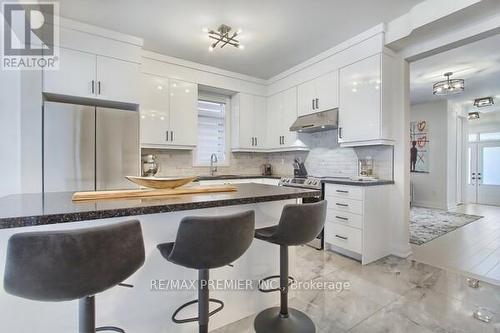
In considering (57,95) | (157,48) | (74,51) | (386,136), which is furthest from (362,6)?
(57,95)

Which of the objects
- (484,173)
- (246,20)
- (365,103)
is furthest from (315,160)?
(484,173)

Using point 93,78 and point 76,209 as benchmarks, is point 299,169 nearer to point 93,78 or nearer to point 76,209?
point 93,78

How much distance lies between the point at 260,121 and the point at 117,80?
2.53 metres

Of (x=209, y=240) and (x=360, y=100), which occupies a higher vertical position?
(x=360, y=100)

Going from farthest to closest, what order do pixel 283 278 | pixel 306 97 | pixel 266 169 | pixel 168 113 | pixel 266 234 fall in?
1. pixel 266 169
2. pixel 306 97
3. pixel 168 113
4. pixel 283 278
5. pixel 266 234

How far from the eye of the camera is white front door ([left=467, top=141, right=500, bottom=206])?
700cm

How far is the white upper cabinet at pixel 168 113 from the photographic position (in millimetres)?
3533

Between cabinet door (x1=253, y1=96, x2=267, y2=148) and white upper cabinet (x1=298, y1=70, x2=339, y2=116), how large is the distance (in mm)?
914

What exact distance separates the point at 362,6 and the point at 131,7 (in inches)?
91.3

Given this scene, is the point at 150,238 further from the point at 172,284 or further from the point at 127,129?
the point at 127,129

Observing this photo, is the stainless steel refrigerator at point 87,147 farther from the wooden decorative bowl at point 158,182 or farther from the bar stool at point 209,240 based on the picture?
the bar stool at point 209,240

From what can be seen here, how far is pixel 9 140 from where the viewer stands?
8.01 feet

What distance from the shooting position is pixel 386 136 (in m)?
2.97

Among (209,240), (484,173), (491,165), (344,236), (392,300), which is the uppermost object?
(491,165)
